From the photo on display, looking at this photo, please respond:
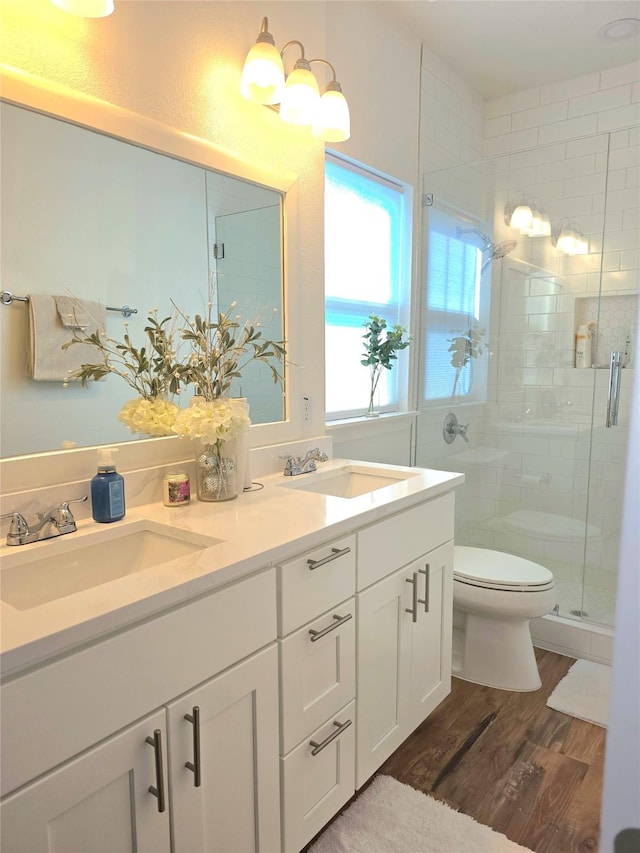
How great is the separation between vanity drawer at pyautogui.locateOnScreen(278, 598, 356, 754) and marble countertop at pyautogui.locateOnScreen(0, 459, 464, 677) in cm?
20

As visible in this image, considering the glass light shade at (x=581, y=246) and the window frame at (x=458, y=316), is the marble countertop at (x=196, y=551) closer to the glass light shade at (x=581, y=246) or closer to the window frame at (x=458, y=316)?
the window frame at (x=458, y=316)

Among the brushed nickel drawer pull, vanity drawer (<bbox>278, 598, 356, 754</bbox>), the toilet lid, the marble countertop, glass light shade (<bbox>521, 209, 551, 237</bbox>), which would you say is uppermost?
glass light shade (<bbox>521, 209, 551, 237</bbox>)

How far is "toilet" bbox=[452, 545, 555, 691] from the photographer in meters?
2.15

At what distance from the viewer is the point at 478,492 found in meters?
3.06

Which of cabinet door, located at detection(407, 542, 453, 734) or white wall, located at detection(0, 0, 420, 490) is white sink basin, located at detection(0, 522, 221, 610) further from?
white wall, located at detection(0, 0, 420, 490)

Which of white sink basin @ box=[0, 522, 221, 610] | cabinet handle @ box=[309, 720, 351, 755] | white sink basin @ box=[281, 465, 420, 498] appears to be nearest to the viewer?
white sink basin @ box=[0, 522, 221, 610]

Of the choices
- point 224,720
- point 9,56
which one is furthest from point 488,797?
point 9,56

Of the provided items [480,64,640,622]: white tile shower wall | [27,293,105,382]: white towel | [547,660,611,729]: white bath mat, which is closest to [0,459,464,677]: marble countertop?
[27,293,105,382]: white towel

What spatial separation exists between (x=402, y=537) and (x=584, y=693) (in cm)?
116

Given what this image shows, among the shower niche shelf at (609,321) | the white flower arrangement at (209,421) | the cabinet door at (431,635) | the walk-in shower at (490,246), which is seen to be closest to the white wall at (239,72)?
the walk-in shower at (490,246)

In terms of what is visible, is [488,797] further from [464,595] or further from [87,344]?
[87,344]

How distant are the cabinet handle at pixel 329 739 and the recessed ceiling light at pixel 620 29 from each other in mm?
2980

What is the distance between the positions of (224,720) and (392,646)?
2.17 feet

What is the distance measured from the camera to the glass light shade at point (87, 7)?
1232 millimetres
